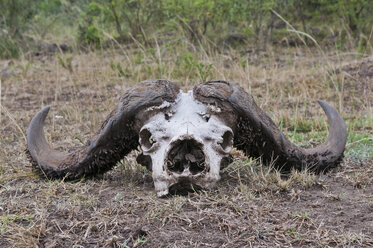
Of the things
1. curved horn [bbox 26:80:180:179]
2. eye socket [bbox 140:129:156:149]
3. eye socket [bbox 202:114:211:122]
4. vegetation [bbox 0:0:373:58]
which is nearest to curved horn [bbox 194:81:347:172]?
eye socket [bbox 202:114:211:122]

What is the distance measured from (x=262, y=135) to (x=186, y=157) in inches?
26.2

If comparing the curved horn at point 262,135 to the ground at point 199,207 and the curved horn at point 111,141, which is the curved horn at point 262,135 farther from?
the curved horn at point 111,141

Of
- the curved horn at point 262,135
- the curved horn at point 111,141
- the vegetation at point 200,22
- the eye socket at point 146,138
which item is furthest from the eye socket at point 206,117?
the vegetation at point 200,22

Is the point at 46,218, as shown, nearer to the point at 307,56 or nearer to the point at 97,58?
the point at 97,58

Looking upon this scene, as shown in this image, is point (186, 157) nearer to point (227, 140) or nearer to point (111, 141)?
point (227, 140)

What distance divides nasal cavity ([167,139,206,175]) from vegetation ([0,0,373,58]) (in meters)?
6.38

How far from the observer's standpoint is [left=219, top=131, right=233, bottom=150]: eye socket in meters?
3.21

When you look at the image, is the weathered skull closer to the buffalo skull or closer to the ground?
the buffalo skull

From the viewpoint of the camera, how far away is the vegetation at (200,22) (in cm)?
984

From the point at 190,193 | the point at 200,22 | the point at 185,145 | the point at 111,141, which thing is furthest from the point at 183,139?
the point at 200,22

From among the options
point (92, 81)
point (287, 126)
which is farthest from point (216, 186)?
point (92, 81)

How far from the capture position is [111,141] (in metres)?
3.34

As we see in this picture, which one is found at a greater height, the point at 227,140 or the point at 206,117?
the point at 206,117

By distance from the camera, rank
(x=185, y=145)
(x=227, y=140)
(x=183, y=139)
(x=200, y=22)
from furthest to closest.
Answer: (x=200, y=22) → (x=227, y=140) → (x=185, y=145) → (x=183, y=139)
